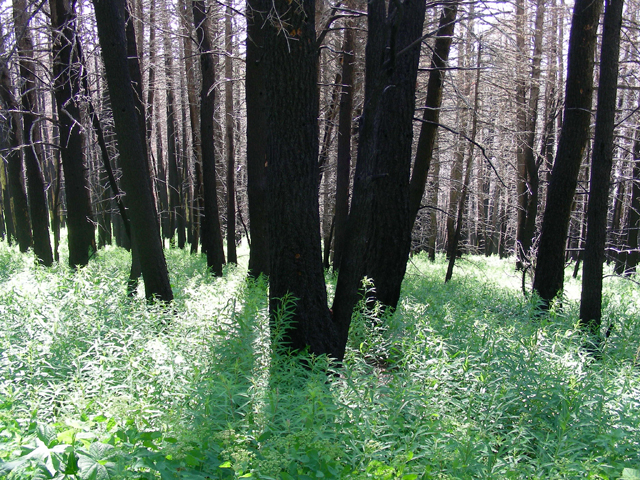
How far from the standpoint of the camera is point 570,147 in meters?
7.45

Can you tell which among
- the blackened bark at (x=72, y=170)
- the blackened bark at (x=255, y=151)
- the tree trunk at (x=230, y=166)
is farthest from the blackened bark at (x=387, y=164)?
the tree trunk at (x=230, y=166)

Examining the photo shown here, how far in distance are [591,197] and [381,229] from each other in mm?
3056

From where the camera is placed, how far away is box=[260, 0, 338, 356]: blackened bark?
4445 mm

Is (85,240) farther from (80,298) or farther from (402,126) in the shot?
(402,126)

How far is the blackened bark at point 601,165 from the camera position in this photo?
6184 mm

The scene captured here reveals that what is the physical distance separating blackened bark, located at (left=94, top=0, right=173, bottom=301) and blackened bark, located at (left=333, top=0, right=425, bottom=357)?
323 cm

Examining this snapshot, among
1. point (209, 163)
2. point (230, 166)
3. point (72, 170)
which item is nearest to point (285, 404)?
point (209, 163)

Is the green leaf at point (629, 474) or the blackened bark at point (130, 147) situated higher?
the blackened bark at point (130, 147)

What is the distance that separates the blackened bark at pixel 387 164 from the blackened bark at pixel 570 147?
9.12ft

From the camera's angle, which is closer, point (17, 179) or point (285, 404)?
point (285, 404)

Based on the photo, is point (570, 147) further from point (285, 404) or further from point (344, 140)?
point (285, 404)

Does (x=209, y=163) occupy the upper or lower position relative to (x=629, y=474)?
upper

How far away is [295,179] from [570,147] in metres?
5.42

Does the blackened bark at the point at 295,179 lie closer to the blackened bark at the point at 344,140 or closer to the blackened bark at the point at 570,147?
the blackened bark at the point at 570,147
